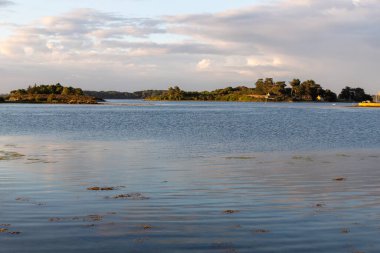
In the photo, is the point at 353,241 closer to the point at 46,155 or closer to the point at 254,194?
the point at 254,194

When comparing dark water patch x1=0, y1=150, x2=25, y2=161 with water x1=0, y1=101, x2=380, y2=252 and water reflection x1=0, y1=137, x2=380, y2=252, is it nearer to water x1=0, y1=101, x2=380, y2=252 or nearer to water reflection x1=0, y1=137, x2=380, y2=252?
water x1=0, y1=101, x2=380, y2=252

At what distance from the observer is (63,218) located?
14.2 metres

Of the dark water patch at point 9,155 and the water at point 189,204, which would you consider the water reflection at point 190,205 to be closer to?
the water at point 189,204

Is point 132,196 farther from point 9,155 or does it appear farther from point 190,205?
point 9,155

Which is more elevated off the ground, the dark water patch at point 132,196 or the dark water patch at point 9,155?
the dark water patch at point 132,196

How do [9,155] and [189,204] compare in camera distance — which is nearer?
[189,204]

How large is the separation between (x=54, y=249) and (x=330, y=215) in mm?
8099

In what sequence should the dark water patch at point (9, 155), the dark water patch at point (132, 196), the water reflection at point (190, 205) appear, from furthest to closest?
1. the dark water patch at point (9, 155)
2. the dark water patch at point (132, 196)
3. the water reflection at point (190, 205)

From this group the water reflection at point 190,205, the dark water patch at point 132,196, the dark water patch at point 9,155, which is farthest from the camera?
the dark water patch at point 9,155

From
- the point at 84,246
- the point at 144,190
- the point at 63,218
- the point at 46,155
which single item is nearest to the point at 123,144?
the point at 46,155

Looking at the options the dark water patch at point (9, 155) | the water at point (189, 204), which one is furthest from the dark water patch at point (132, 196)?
the dark water patch at point (9, 155)

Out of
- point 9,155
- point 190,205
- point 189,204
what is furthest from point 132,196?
point 9,155

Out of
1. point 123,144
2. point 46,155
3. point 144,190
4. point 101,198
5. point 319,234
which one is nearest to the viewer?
point 319,234

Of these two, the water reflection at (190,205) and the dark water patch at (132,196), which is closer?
the water reflection at (190,205)
